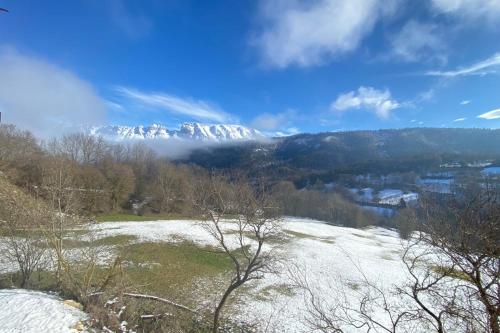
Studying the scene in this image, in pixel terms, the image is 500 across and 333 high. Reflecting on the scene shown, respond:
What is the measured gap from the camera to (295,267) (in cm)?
2881

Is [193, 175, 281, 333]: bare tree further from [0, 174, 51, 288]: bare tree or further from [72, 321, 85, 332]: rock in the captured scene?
[0, 174, 51, 288]: bare tree

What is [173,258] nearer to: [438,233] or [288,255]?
[288,255]

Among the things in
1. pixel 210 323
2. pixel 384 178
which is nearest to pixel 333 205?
pixel 210 323

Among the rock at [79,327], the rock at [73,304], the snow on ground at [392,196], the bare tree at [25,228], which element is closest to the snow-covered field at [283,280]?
the rock at [79,327]

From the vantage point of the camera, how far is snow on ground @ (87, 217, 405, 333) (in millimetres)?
19484

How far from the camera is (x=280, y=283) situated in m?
24.8

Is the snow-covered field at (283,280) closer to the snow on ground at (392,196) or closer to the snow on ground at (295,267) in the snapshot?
the snow on ground at (295,267)

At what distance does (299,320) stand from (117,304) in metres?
10.8

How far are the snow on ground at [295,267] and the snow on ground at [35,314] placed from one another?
10020mm

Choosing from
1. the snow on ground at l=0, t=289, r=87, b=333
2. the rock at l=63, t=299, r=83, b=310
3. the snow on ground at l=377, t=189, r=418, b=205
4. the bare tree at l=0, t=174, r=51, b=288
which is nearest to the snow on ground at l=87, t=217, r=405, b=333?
the bare tree at l=0, t=174, r=51, b=288

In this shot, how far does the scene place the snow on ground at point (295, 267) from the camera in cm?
1948

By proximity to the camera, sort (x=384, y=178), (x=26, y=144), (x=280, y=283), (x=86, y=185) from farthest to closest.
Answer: (x=384, y=178) < (x=26, y=144) < (x=86, y=185) < (x=280, y=283)

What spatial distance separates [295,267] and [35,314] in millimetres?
21973

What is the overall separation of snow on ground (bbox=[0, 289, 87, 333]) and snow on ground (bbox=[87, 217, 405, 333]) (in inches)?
394
